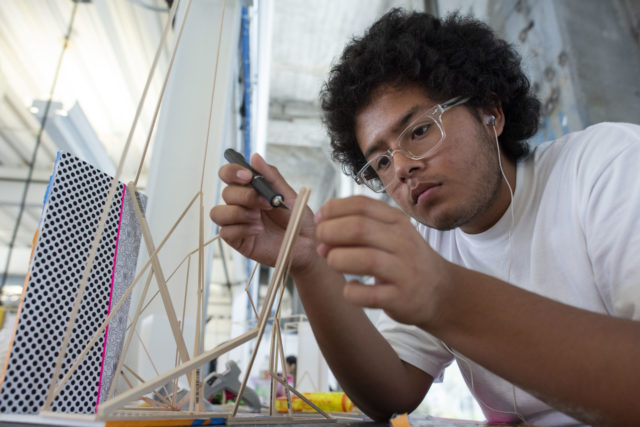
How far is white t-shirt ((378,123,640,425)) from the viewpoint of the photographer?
522 millimetres

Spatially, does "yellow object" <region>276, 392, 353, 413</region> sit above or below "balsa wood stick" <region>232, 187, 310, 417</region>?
below

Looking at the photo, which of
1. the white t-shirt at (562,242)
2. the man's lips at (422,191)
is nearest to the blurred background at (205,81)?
the man's lips at (422,191)

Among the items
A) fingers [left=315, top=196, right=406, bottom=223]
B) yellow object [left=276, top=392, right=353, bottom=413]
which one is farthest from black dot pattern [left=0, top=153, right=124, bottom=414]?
yellow object [left=276, top=392, right=353, bottom=413]

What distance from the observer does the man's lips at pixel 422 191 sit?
2.53 feet

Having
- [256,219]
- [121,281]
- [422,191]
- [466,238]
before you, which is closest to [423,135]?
[422,191]

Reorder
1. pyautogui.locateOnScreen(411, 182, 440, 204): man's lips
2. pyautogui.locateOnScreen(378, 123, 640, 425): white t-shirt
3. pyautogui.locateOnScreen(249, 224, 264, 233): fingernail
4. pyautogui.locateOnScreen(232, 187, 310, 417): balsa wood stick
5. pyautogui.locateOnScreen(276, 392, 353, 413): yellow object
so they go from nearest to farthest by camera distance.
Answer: pyautogui.locateOnScreen(232, 187, 310, 417): balsa wood stick < pyautogui.locateOnScreen(378, 123, 640, 425): white t-shirt < pyautogui.locateOnScreen(249, 224, 264, 233): fingernail < pyautogui.locateOnScreen(411, 182, 440, 204): man's lips < pyautogui.locateOnScreen(276, 392, 353, 413): yellow object

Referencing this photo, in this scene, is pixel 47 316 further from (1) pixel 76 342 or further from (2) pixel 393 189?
(2) pixel 393 189

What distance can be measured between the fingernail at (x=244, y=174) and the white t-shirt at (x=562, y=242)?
0.42 metres

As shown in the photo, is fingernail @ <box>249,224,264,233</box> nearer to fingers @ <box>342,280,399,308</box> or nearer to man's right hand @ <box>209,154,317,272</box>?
man's right hand @ <box>209,154,317,272</box>

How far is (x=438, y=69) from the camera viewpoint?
2.94 ft

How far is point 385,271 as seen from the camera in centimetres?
33

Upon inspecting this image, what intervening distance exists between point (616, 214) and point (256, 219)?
1.67 feet

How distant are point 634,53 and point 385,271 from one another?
184 cm

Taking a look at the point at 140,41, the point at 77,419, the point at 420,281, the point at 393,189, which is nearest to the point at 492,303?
the point at 420,281
